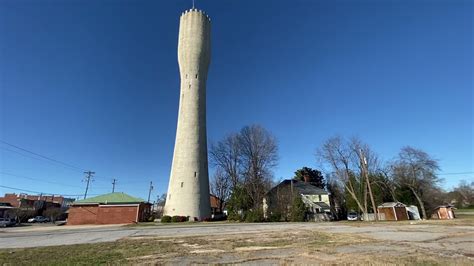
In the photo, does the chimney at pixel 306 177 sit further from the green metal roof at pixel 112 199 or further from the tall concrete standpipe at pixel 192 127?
the green metal roof at pixel 112 199

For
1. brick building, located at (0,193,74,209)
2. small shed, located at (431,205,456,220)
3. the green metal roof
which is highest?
brick building, located at (0,193,74,209)

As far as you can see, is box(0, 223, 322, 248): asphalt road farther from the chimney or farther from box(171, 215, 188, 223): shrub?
the chimney

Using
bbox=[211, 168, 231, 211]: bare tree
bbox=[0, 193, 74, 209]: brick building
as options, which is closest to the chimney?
bbox=[211, 168, 231, 211]: bare tree

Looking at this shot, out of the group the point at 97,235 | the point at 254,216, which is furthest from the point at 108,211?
the point at 97,235

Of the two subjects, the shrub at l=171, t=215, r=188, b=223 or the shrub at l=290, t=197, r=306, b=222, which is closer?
the shrub at l=171, t=215, r=188, b=223

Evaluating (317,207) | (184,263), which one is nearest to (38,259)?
(184,263)

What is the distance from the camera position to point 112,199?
42719mm

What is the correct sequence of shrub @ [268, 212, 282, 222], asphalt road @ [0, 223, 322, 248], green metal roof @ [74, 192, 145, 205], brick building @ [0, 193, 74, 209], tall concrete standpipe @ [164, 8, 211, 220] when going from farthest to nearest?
1. brick building @ [0, 193, 74, 209]
2. green metal roof @ [74, 192, 145, 205]
3. tall concrete standpipe @ [164, 8, 211, 220]
4. shrub @ [268, 212, 282, 222]
5. asphalt road @ [0, 223, 322, 248]

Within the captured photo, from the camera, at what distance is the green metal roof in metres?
41.5

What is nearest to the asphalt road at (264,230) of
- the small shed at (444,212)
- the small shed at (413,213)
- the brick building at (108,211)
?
the brick building at (108,211)

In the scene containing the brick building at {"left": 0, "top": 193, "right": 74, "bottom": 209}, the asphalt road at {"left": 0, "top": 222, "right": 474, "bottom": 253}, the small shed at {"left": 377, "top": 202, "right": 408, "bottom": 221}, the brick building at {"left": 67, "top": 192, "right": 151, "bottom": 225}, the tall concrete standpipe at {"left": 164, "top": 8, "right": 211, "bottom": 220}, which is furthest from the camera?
the brick building at {"left": 0, "top": 193, "right": 74, "bottom": 209}

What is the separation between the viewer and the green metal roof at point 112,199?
41.5 metres

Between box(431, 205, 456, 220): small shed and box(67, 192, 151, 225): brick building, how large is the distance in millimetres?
47374

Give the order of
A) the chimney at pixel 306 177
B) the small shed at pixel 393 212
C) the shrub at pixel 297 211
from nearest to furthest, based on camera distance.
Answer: the shrub at pixel 297 211, the small shed at pixel 393 212, the chimney at pixel 306 177
